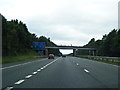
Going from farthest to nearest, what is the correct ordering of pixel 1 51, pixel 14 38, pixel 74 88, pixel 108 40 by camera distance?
pixel 108 40 → pixel 14 38 → pixel 1 51 → pixel 74 88

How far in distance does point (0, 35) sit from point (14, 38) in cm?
1689

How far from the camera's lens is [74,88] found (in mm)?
10453

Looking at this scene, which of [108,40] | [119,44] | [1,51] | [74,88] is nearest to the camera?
[74,88]

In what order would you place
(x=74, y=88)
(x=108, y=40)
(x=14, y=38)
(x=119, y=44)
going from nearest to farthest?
(x=74, y=88)
(x=14, y=38)
(x=119, y=44)
(x=108, y=40)

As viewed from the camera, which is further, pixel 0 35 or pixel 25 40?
pixel 25 40

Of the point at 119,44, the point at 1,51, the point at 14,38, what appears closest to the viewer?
the point at 1,51

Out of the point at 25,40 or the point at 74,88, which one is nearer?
the point at 74,88

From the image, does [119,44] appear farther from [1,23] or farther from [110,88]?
[110,88]

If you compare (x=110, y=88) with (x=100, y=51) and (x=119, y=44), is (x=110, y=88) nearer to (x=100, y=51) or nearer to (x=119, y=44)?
(x=119, y=44)

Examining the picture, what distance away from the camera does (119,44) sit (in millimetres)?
113750

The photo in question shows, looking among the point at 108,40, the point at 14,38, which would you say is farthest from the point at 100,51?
the point at 14,38

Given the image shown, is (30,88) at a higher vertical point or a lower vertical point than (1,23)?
lower

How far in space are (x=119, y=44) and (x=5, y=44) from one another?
199 ft

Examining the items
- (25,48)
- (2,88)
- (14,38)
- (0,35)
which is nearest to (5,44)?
(0,35)
